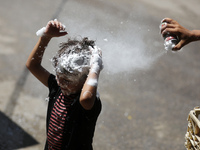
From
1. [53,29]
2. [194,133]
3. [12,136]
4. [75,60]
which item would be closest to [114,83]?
[12,136]

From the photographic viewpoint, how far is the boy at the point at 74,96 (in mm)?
1526

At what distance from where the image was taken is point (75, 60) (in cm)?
156

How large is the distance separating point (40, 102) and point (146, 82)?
1.58m

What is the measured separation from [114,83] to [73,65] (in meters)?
2.34

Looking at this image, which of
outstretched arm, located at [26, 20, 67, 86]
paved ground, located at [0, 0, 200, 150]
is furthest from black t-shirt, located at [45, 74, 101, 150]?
paved ground, located at [0, 0, 200, 150]

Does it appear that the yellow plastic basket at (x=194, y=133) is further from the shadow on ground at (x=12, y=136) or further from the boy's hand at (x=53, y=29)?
the shadow on ground at (x=12, y=136)

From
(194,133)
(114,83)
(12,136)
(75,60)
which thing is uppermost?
(75,60)

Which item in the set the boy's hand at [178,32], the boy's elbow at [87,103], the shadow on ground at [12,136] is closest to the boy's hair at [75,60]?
the boy's elbow at [87,103]

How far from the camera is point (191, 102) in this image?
387 cm

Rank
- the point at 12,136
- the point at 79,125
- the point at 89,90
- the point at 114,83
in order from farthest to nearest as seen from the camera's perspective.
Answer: the point at 114,83 < the point at 12,136 < the point at 79,125 < the point at 89,90

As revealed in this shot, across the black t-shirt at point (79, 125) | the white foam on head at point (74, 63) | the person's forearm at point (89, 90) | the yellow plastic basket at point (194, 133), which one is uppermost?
the white foam on head at point (74, 63)

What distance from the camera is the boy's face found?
1.58 m

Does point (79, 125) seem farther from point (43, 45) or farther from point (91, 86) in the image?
point (43, 45)

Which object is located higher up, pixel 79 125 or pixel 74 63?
pixel 74 63
